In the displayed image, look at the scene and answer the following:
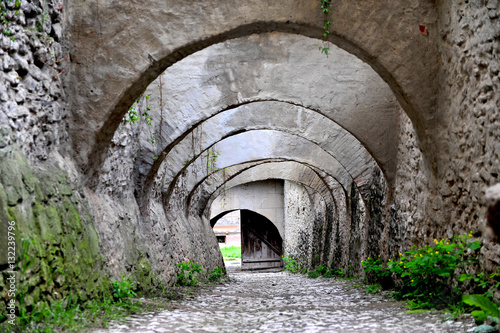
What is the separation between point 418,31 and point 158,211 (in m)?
5.18

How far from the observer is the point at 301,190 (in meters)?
17.4

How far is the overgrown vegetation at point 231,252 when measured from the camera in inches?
1098

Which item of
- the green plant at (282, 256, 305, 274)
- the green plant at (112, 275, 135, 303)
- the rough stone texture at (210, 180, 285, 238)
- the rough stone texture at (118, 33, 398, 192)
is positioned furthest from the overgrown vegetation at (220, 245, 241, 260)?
the green plant at (112, 275, 135, 303)

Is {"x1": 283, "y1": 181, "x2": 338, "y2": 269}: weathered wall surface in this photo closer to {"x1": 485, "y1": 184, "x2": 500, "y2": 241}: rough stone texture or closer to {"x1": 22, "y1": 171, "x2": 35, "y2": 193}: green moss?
{"x1": 22, "y1": 171, "x2": 35, "y2": 193}: green moss

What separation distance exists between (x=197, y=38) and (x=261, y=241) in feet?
55.9

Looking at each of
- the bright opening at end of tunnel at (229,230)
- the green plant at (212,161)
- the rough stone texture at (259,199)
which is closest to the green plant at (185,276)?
the green plant at (212,161)

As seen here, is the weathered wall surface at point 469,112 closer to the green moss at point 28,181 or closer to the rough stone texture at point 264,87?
the rough stone texture at point 264,87

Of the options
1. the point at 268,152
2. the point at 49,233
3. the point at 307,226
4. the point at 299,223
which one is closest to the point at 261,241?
the point at 299,223

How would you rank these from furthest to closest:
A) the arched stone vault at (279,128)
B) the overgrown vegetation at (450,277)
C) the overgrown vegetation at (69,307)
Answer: the arched stone vault at (279,128) < the overgrown vegetation at (450,277) < the overgrown vegetation at (69,307)

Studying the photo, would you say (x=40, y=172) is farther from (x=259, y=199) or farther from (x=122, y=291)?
(x=259, y=199)

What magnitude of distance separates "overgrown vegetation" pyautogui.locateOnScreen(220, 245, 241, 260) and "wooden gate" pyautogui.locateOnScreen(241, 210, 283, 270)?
20.7 feet

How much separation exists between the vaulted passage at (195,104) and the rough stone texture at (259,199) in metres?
10.9

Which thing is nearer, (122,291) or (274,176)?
(122,291)

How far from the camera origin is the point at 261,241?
69.5 ft
